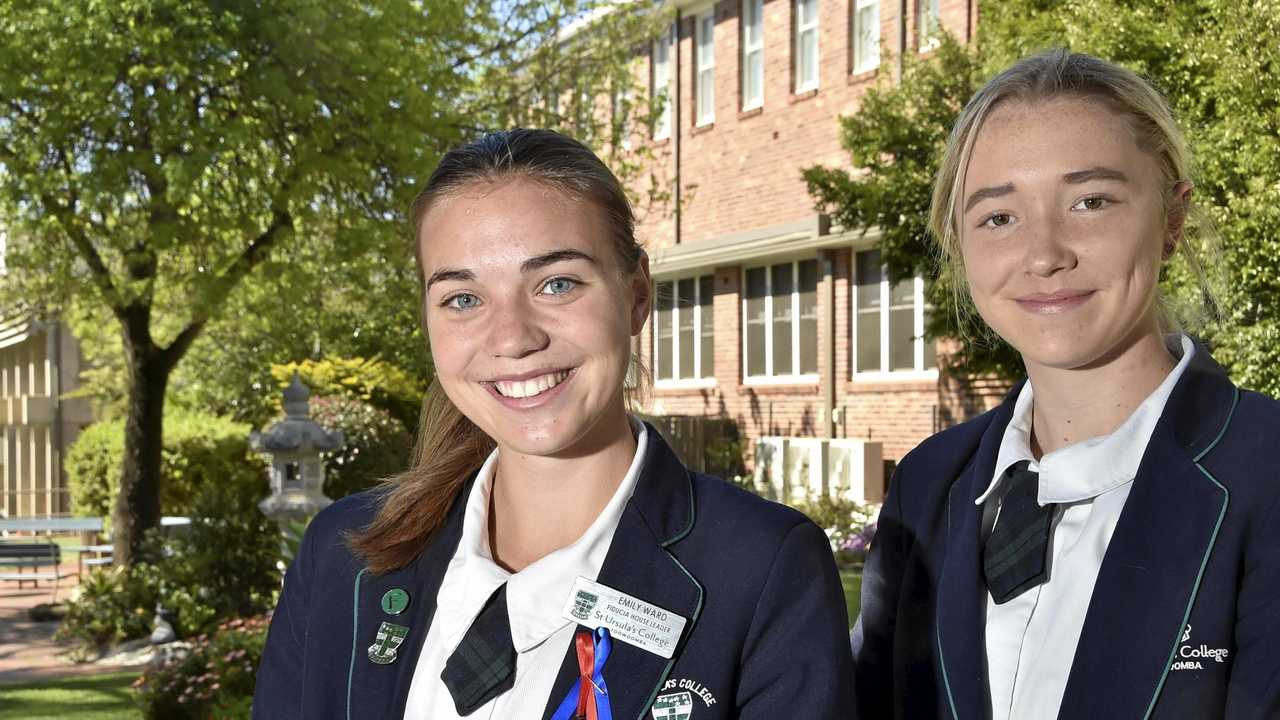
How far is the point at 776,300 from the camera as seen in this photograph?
71.4ft

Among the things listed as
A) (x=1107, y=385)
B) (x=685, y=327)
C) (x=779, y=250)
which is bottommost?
(x=1107, y=385)

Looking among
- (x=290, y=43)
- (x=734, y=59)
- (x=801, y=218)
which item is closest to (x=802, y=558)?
(x=290, y=43)

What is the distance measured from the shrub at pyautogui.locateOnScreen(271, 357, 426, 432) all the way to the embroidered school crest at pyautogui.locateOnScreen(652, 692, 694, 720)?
1601 cm

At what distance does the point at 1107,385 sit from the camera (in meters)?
2.26

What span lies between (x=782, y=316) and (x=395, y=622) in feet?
64.4

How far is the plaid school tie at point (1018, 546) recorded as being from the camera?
7.29 ft

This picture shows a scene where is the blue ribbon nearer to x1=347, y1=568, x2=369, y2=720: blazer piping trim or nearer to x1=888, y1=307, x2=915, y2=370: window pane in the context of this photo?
x1=347, y1=568, x2=369, y2=720: blazer piping trim

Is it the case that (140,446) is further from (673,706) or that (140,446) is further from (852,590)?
(673,706)

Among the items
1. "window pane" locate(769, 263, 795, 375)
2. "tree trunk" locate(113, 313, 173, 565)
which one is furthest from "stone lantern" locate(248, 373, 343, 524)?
"window pane" locate(769, 263, 795, 375)

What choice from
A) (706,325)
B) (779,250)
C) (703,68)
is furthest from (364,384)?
(703,68)

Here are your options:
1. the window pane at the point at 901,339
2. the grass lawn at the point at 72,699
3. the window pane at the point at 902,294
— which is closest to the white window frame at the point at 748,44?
the window pane at the point at 902,294

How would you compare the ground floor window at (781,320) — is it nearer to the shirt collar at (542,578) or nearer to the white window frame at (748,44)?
the white window frame at (748,44)

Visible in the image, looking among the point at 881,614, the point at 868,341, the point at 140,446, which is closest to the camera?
the point at 881,614

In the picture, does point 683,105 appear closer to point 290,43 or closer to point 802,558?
point 290,43
